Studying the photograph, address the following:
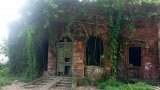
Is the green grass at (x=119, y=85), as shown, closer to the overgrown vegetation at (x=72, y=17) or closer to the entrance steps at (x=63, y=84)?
the overgrown vegetation at (x=72, y=17)

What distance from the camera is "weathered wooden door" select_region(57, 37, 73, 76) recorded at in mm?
17609

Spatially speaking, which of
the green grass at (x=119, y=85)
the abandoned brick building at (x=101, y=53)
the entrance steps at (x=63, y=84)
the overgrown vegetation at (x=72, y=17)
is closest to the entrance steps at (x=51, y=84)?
the entrance steps at (x=63, y=84)

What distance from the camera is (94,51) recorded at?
18188 millimetres

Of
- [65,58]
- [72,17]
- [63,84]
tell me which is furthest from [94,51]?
[63,84]

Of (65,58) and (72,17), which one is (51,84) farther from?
(72,17)

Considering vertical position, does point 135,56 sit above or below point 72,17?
below

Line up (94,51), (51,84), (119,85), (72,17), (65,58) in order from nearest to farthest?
(51,84), (119,85), (72,17), (65,58), (94,51)

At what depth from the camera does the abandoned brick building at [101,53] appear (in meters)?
17.0

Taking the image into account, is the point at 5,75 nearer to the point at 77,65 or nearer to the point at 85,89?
the point at 77,65

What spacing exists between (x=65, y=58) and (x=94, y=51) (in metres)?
2.08

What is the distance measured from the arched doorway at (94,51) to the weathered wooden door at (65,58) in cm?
125

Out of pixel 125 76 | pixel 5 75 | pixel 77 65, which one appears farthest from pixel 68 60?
pixel 5 75

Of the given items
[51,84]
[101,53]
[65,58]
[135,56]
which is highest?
[101,53]

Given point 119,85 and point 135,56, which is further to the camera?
point 135,56
